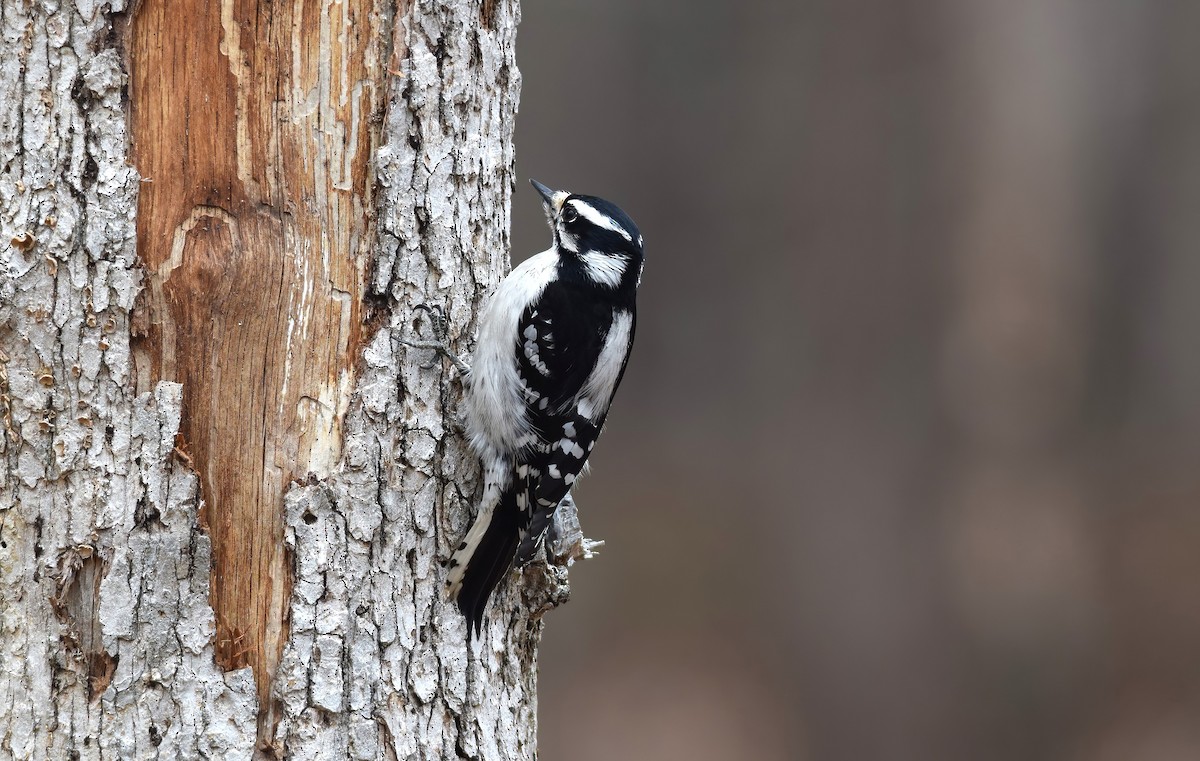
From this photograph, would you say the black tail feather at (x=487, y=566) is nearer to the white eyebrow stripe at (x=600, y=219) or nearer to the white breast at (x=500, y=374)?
the white breast at (x=500, y=374)

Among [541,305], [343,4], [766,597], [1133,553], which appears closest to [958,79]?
[1133,553]

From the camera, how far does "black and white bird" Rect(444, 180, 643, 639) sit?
9.04 feet

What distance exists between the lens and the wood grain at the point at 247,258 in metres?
2.37

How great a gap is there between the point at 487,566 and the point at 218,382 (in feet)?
2.61

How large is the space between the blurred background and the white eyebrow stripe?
4157 mm

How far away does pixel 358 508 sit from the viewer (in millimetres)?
2518

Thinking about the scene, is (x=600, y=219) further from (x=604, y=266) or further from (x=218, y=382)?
(x=218, y=382)

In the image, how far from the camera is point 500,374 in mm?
2979

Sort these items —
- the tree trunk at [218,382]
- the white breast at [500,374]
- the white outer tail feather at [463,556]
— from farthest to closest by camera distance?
the white breast at [500,374], the white outer tail feather at [463,556], the tree trunk at [218,382]

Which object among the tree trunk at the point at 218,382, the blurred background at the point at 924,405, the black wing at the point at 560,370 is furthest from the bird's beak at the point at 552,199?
the blurred background at the point at 924,405

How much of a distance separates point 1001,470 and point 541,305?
4.64 metres

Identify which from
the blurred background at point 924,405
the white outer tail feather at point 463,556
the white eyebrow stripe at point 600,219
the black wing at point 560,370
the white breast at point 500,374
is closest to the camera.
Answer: the white outer tail feather at point 463,556

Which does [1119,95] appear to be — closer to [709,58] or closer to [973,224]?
[973,224]

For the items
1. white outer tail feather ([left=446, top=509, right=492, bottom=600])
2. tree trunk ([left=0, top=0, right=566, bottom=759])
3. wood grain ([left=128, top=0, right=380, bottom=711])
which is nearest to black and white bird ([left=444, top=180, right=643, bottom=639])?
white outer tail feather ([left=446, top=509, right=492, bottom=600])
